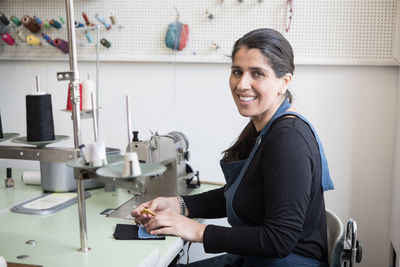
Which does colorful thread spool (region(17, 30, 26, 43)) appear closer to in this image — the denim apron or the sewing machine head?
the sewing machine head

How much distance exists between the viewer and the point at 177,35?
7.57ft

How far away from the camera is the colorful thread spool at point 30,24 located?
2449 mm

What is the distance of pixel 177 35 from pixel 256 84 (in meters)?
0.96

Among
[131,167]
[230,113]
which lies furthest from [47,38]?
[131,167]

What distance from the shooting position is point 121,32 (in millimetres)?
2436

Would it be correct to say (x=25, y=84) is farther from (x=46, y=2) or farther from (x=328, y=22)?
(x=328, y=22)

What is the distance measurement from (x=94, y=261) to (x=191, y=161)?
119 centimetres

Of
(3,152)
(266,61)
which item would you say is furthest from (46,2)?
(266,61)

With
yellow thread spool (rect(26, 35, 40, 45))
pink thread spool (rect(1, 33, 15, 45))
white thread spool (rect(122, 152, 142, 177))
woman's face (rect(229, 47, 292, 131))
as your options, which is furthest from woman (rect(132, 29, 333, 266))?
pink thread spool (rect(1, 33, 15, 45))

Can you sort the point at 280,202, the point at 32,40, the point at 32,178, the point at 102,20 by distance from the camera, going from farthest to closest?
the point at 32,40, the point at 102,20, the point at 32,178, the point at 280,202

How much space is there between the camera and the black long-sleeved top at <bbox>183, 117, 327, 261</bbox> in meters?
1.27

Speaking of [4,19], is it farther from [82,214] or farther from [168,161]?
[82,214]

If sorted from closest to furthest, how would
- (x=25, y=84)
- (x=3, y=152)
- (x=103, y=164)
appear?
1. (x=103, y=164)
2. (x=3, y=152)
3. (x=25, y=84)

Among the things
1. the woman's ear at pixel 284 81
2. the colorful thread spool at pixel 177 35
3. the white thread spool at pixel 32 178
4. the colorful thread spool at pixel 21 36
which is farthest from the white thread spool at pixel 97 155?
the colorful thread spool at pixel 21 36
